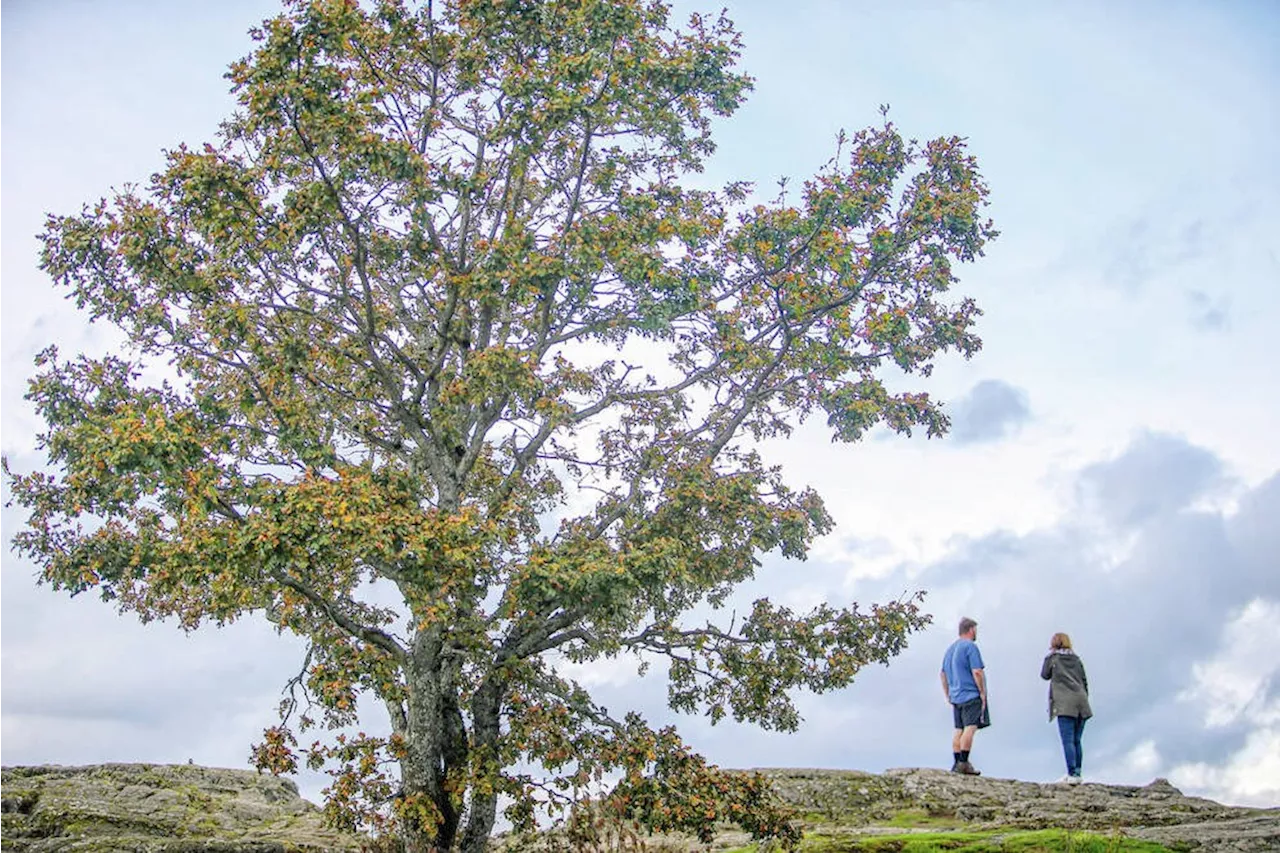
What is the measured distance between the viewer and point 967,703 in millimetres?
20547

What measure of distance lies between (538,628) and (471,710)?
1903mm

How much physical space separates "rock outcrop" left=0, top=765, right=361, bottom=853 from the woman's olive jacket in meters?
12.9

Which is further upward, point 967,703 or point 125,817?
point 967,703

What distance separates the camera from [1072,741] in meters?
20.6

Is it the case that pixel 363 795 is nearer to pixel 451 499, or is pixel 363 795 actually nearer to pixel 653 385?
pixel 451 499

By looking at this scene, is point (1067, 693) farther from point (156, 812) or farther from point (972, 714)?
point (156, 812)

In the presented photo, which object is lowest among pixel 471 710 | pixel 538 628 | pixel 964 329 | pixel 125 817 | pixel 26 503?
pixel 125 817

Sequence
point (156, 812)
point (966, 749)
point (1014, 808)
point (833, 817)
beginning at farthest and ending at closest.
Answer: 1. point (156, 812)
2. point (833, 817)
3. point (966, 749)
4. point (1014, 808)

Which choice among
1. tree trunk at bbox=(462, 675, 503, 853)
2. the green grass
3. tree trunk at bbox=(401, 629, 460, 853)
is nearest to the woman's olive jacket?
the green grass

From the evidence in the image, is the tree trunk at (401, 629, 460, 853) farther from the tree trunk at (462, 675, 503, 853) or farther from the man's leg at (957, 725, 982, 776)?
the man's leg at (957, 725, 982, 776)

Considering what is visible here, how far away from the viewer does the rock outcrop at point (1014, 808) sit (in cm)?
1661

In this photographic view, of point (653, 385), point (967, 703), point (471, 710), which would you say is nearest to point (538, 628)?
point (471, 710)

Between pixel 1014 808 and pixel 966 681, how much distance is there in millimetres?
2305

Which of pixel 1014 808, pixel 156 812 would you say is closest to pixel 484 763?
pixel 156 812
